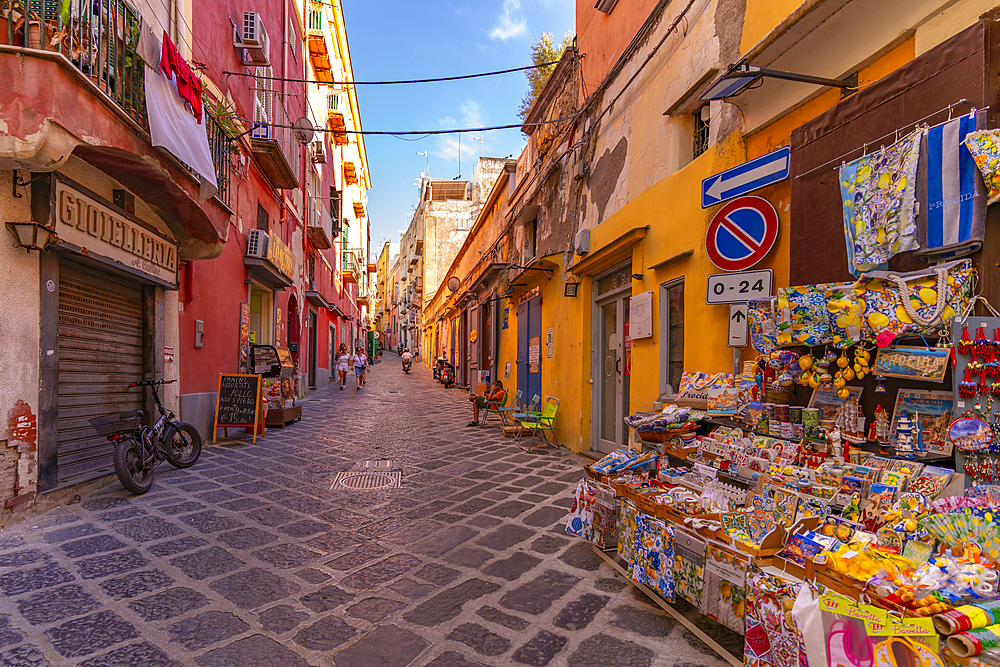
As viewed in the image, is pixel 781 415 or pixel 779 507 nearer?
pixel 779 507

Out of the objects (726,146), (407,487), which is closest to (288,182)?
(407,487)

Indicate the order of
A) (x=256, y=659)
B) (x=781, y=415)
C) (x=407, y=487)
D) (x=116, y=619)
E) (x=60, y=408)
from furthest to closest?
(x=407, y=487), (x=60, y=408), (x=781, y=415), (x=116, y=619), (x=256, y=659)

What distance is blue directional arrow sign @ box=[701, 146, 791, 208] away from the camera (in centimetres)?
376

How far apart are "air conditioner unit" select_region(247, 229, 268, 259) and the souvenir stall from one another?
8.84 metres

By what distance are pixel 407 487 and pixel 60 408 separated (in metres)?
3.43

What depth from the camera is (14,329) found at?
4.18m

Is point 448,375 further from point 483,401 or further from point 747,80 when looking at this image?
point 747,80

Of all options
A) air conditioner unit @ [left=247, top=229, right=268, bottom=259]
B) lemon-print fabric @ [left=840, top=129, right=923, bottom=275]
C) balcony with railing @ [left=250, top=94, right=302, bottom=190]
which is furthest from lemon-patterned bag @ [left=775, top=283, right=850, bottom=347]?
air conditioner unit @ [left=247, top=229, right=268, bottom=259]

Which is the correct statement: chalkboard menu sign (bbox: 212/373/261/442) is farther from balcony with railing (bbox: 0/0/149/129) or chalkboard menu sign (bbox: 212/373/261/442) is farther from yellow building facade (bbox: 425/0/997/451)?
yellow building facade (bbox: 425/0/997/451)

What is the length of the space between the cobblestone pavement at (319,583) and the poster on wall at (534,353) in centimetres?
456

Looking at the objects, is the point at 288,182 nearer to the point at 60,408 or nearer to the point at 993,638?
the point at 60,408

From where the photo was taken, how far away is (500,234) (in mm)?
14492

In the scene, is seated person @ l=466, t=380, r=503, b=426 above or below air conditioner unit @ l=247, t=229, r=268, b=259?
below

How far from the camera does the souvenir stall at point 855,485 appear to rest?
180 centimetres
